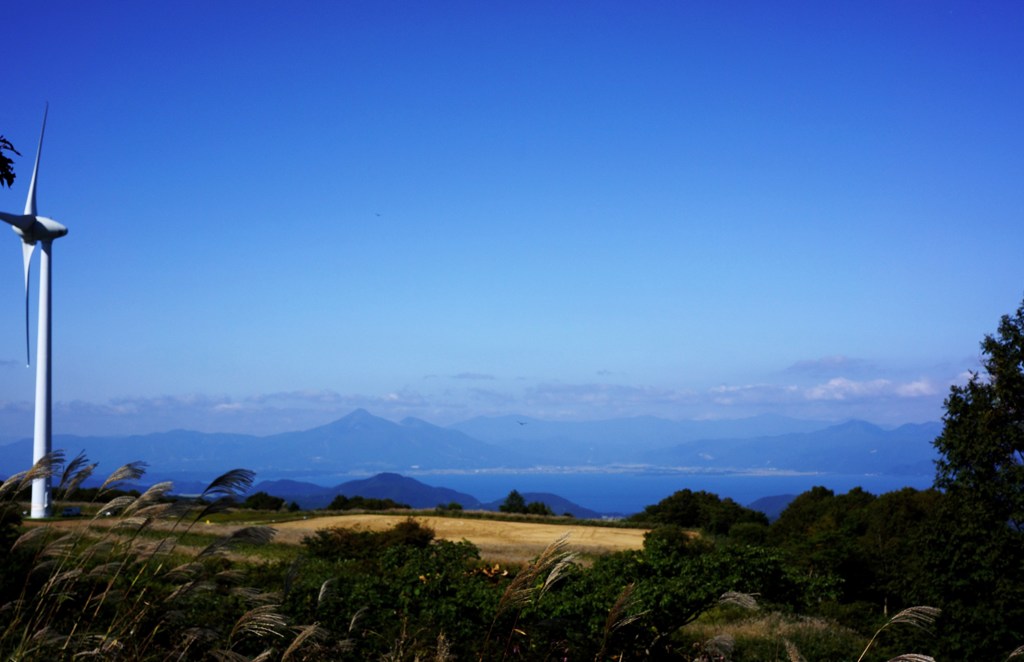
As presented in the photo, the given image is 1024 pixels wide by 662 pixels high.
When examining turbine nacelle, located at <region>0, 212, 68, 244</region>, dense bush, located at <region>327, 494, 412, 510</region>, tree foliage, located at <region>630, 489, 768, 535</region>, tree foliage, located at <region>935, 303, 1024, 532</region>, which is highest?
turbine nacelle, located at <region>0, 212, 68, 244</region>

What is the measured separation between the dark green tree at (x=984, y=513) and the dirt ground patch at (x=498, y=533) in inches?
459

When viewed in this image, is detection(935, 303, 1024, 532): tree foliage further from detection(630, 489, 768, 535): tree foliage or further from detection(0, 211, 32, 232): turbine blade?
detection(0, 211, 32, 232): turbine blade

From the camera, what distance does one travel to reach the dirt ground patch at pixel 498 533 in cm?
2804

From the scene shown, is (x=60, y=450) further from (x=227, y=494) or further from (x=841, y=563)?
(x=841, y=563)

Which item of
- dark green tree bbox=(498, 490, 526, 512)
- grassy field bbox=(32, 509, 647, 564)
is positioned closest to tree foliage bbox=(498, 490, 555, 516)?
dark green tree bbox=(498, 490, 526, 512)

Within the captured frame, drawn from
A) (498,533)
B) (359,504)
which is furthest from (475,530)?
(359,504)

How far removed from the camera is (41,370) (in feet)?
117

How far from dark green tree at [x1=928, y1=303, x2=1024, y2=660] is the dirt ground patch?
38.2 ft

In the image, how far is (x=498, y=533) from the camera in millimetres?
34562

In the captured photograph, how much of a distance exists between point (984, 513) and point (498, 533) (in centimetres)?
2076

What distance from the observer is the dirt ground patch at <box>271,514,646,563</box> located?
2804 centimetres

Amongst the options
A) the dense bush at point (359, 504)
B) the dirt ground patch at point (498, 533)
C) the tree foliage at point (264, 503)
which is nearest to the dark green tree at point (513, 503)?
the dense bush at point (359, 504)

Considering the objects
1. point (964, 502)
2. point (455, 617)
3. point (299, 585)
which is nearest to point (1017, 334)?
point (964, 502)

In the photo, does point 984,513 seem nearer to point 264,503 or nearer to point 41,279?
point 41,279
